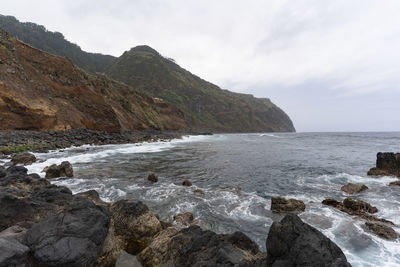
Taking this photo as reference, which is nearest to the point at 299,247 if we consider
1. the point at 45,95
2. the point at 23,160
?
the point at 23,160

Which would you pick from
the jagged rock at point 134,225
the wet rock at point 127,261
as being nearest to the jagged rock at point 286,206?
the jagged rock at point 134,225

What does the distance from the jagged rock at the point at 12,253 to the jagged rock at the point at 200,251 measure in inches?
87.6

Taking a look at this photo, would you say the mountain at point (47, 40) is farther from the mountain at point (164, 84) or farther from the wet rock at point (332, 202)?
the wet rock at point (332, 202)

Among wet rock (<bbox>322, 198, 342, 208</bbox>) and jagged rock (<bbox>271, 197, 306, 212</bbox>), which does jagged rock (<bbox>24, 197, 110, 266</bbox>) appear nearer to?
jagged rock (<bbox>271, 197, 306, 212</bbox>)

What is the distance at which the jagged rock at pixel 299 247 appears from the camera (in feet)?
9.99

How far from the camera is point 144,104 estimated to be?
6366 centimetres

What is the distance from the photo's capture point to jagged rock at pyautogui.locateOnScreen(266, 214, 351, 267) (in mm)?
3044

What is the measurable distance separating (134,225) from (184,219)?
2.24 metres

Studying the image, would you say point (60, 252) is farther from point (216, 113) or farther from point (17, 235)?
point (216, 113)

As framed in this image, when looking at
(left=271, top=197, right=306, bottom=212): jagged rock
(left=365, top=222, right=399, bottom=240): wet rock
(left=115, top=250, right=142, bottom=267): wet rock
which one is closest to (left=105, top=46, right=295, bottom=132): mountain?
(left=271, top=197, right=306, bottom=212): jagged rock

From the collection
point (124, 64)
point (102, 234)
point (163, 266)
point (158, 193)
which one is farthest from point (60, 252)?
point (124, 64)

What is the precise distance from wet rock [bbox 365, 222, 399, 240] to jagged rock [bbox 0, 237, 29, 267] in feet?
32.1

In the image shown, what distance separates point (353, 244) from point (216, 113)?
5043 inches

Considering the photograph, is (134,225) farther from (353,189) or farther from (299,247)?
(353,189)
